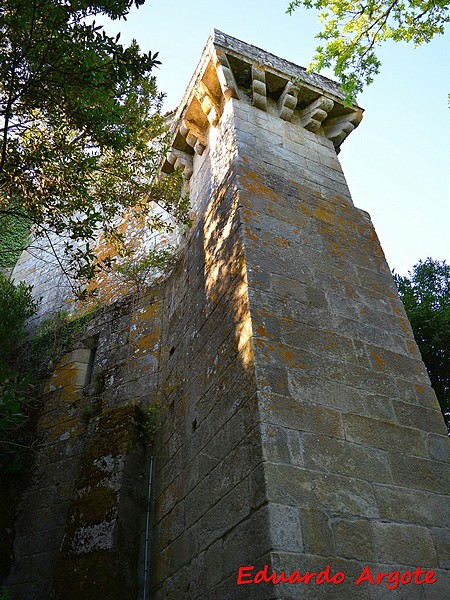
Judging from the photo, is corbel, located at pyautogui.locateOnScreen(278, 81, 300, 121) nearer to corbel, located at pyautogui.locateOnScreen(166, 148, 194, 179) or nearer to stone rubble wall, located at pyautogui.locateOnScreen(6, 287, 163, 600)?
corbel, located at pyautogui.locateOnScreen(166, 148, 194, 179)

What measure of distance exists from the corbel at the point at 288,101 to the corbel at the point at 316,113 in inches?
9.2

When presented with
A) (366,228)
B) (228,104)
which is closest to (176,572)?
(366,228)

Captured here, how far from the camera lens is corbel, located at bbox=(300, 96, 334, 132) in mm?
6148

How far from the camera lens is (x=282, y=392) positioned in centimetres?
313

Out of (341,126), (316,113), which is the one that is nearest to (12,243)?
(316,113)

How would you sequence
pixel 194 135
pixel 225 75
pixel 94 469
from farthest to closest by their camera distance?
pixel 194 135 < pixel 225 75 < pixel 94 469

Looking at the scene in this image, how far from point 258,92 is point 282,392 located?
4.17m

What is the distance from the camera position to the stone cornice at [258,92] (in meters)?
5.91

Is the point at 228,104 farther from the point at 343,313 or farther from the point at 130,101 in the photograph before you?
the point at 343,313

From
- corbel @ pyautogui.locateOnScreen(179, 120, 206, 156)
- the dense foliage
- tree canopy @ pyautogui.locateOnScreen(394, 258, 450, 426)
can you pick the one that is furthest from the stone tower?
tree canopy @ pyautogui.locateOnScreen(394, 258, 450, 426)

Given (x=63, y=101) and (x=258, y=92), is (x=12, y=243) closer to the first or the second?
(x=63, y=101)

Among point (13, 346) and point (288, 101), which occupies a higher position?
point (288, 101)

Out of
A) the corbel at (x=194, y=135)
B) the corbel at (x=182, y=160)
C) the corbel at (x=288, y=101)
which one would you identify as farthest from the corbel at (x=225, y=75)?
Result: the corbel at (x=182, y=160)

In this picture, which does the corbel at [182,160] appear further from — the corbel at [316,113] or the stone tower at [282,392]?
the corbel at [316,113]
